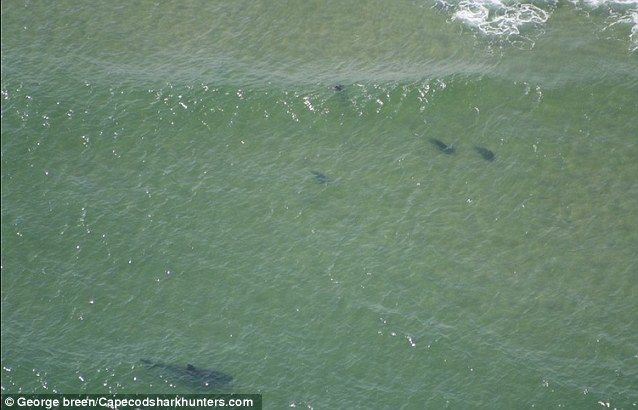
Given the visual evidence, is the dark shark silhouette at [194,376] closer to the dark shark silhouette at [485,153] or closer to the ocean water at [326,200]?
the ocean water at [326,200]

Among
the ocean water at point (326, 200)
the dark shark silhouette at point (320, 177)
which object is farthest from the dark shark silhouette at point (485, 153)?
the dark shark silhouette at point (320, 177)

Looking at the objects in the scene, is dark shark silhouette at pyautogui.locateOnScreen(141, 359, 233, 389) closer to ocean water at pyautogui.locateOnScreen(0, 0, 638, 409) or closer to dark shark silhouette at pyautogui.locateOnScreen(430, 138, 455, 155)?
ocean water at pyautogui.locateOnScreen(0, 0, 638, 409)

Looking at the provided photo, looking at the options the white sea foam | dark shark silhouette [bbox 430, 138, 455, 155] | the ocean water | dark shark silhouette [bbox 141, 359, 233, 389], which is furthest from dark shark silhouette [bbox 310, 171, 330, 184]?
the white sea foam

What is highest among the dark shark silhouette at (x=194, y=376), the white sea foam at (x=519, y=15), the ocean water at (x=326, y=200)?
the white sea foam at (x=519, y=15)

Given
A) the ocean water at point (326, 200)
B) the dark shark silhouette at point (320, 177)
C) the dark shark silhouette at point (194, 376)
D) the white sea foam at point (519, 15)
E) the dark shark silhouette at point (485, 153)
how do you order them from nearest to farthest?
the dark shark silhouette at point (194, 376)
the ocean water at point (326, 200)
the dark shark silhouette at point (320, 177)
the dark shark silhouette at point (485, 153)
the white sea foam at point (519, 15)

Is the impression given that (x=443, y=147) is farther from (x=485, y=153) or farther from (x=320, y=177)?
(x=320, y=177)

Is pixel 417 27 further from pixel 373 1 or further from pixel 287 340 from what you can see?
pixel 287 340

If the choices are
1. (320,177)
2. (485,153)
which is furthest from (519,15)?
(320,177)

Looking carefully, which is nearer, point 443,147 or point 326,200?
point 326,200
